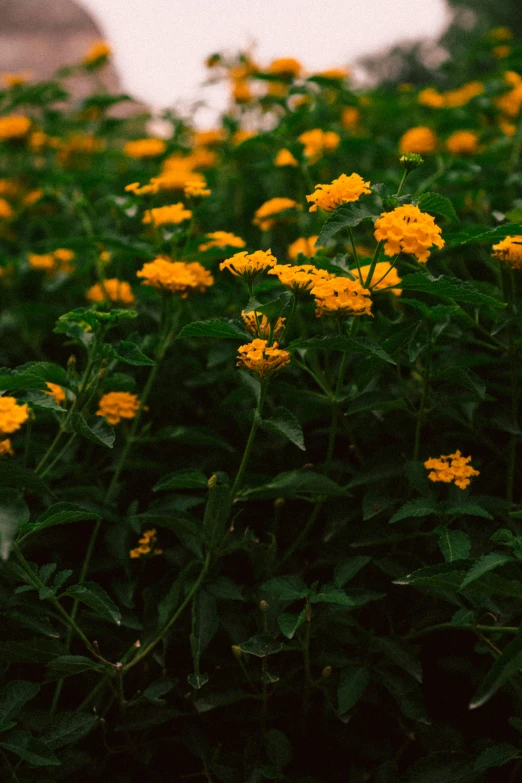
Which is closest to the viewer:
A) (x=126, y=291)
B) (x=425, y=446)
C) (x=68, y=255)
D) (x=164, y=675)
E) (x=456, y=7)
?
(x=164, y=675)

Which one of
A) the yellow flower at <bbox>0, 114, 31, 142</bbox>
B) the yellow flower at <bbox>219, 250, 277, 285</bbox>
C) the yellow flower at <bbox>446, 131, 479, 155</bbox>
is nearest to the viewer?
the yellow flower at <bbox>219, 250, 277, 285</bbox>

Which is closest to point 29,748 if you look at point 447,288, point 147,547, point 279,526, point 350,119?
point 147,547

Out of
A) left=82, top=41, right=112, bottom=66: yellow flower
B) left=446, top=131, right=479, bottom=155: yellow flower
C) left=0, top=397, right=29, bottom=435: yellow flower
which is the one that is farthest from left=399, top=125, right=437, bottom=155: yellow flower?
left=0, top=397, right=29, bottom=435: yellow flower

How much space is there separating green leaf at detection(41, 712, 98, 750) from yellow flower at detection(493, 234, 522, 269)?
1.00 meters

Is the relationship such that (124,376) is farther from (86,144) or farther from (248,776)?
(86,144)

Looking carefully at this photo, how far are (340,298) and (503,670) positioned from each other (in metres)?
0.54

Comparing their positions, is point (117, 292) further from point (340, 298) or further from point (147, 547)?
point (340, 298)

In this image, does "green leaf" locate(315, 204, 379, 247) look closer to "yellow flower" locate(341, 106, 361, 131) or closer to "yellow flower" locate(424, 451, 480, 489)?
"yellow flower" locate(424, 451, 480, 489)

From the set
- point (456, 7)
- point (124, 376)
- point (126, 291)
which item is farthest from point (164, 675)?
point (456, 7)

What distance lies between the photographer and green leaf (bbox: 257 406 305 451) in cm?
101

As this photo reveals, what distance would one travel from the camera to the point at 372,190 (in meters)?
1.13

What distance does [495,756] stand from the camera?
1047mm

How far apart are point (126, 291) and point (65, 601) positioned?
2.32 feet

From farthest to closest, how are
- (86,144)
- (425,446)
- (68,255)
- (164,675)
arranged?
(86,144) < (68,255) < (425,446) < (164,675)
